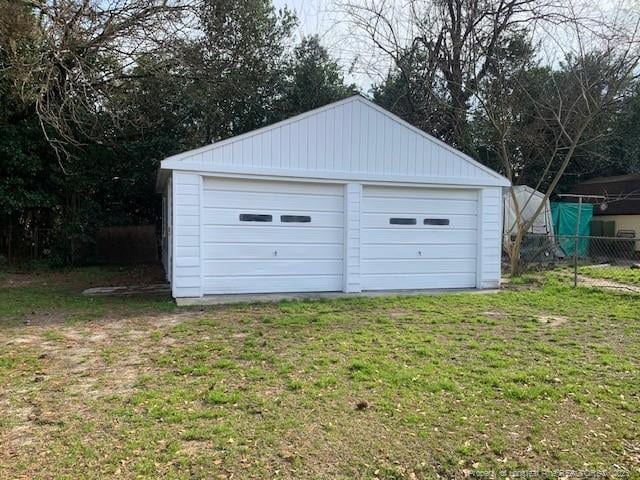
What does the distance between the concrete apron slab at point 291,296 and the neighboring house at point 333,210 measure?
6.2 inches

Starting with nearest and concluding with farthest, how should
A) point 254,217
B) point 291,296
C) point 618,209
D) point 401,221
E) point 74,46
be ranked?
point 291,296, point 254,217, point 401,221, point 74,46, point 618,209

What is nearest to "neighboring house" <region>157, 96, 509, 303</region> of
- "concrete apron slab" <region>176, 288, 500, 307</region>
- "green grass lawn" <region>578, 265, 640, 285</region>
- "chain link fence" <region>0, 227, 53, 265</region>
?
"concrete apron slab" <region>176, 288, 500, 307</region>

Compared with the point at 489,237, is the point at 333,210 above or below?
above

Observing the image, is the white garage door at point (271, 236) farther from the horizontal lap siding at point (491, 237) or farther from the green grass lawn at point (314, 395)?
the horizontal lap siding at point (491, 237)

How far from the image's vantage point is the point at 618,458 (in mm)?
2926

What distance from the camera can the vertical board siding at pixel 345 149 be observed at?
325 inches

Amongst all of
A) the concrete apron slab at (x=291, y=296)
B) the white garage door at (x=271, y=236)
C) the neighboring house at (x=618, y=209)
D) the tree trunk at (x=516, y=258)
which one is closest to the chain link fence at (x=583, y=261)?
the tree trunk at (x=516, y=258)

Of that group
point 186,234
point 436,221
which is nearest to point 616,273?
point 436,221

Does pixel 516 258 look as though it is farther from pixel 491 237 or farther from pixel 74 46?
pixel 74 46

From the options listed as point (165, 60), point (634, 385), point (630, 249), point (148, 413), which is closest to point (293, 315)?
point (148, 413)

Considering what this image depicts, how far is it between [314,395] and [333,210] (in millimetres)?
5475

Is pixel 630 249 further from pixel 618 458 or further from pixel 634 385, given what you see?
pixel 618 458

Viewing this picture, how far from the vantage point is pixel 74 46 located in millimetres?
10867

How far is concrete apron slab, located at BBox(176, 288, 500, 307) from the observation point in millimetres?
7820
